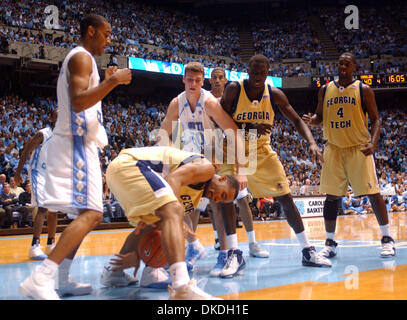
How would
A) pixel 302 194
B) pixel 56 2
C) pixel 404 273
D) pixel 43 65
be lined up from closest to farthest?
pixel 404 273, pixel 302 194, pixel 43 65, pixel 56 2

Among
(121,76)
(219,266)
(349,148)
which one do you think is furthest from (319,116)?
(121,76)

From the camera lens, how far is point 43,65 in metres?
18.0

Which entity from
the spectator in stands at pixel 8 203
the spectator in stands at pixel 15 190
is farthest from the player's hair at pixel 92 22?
the spectator in stands at pixel 15 190

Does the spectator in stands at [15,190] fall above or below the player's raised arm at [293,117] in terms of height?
below

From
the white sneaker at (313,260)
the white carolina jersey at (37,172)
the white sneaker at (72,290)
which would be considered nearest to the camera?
the white sneaker at (72,290)

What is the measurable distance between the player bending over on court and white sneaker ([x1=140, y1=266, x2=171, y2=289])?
225 millimetres

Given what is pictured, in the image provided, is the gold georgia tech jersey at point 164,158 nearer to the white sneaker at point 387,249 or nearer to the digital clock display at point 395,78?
the white sneaker at point 387,249

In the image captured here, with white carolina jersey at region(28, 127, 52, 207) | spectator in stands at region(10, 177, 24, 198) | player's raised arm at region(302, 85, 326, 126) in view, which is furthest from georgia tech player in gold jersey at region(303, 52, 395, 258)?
spectator in stands at region(10, 177, 24, 198)

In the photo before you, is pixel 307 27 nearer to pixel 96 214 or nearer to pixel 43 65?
pixel 43 65

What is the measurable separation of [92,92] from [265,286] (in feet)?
6.21

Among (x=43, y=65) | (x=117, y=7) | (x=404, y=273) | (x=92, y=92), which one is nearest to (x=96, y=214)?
(x=92, y=92)

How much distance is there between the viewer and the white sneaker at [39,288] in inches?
108

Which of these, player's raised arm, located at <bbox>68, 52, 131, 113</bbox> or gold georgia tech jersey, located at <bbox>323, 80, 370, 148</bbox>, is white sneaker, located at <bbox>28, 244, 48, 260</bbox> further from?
gold georgia tech jersey, located at <bbox>323, 80, 370, 148</bbox>

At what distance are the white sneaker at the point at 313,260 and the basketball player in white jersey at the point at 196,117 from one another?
1091 mm
